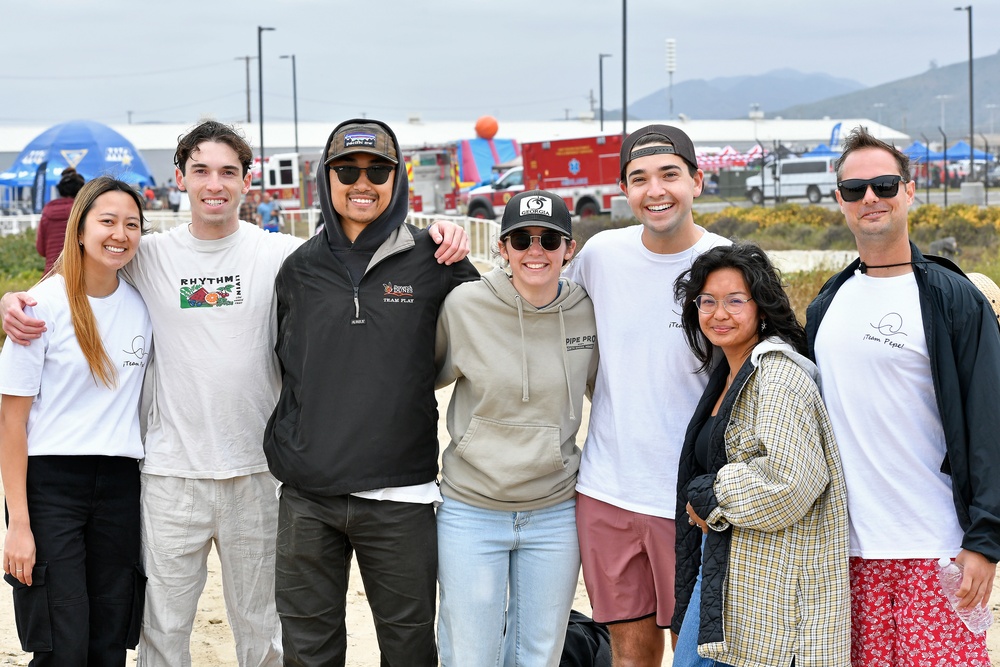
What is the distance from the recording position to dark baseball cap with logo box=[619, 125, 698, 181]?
346 centimetres

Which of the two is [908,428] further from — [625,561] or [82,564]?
[82,564]

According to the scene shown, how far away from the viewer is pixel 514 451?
3.33m

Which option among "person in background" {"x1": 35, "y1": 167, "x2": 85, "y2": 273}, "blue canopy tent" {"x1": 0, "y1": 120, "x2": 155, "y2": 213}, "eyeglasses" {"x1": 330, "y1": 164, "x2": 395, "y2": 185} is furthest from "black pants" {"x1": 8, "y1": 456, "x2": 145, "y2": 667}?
"blue canopy tent" {"x1": 0, "y1": 120, "x2": 155, "y2": 213}

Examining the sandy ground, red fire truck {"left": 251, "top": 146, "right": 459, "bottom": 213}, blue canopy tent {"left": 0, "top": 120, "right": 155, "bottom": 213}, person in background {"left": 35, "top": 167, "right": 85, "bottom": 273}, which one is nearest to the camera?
the sandy ground

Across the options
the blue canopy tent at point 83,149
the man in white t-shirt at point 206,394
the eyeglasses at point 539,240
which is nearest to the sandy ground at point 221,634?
the man in white t-shirt at point 206,394

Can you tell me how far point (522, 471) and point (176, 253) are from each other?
1515mm

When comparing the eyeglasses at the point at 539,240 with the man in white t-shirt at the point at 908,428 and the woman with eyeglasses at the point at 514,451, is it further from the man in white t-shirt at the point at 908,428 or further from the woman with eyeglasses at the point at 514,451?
the man in white t-shirt at the point at 908,428

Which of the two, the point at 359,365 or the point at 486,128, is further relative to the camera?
the point at 486,128

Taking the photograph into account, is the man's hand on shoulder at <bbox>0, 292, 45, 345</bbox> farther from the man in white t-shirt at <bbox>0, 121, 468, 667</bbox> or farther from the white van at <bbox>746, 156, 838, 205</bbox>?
the white van at <bbox>746, 156, 838, 205</bbox>

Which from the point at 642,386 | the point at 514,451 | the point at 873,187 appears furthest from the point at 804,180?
the point at 514,451

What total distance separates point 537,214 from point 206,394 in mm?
1342

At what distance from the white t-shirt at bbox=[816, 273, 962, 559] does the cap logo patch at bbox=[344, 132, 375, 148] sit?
5.49 ft

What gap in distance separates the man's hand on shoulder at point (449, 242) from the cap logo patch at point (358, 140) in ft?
1.18

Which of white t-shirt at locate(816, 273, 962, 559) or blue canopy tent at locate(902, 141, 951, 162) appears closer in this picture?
white t-shirt at locate(816, 273, 962, 559)
